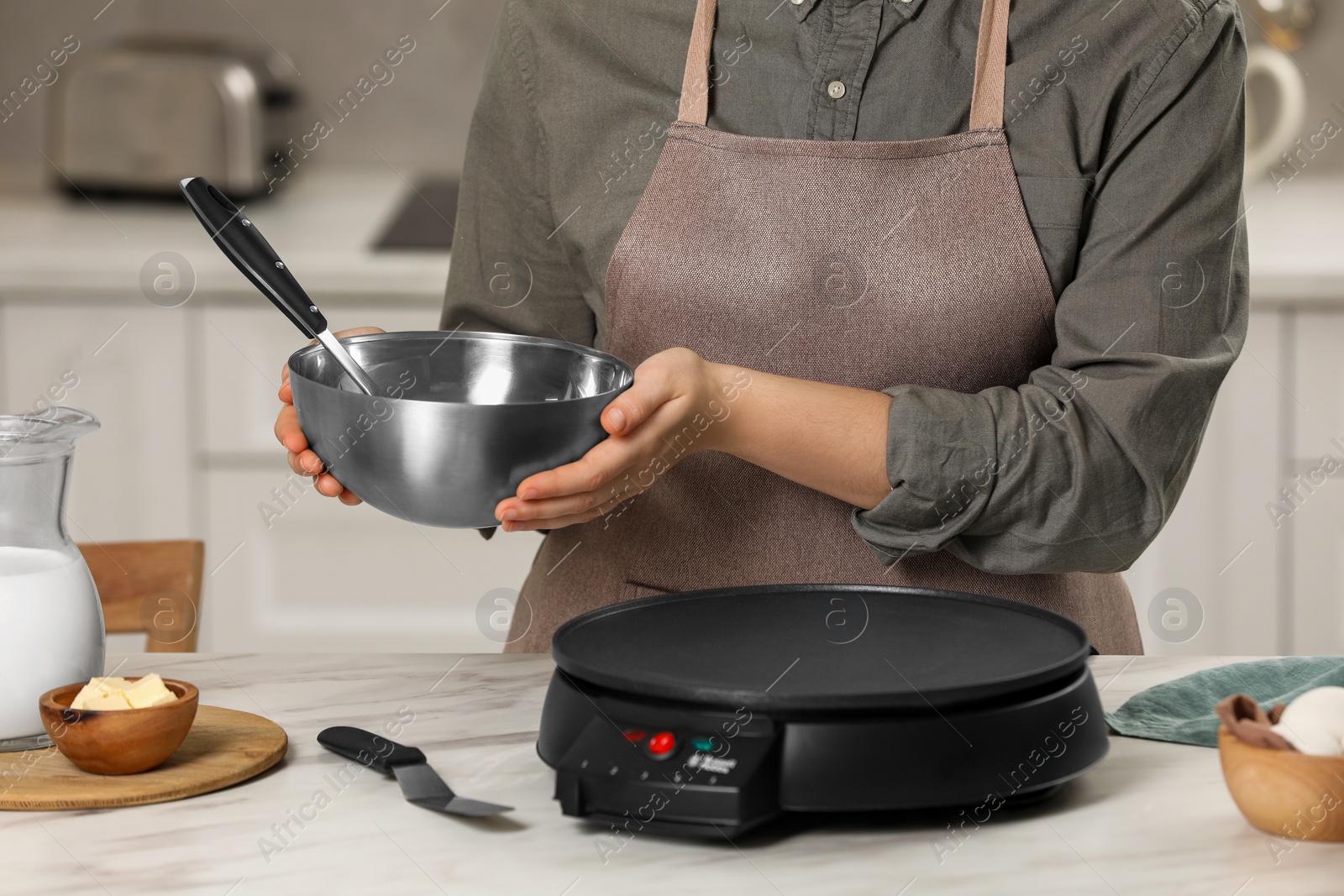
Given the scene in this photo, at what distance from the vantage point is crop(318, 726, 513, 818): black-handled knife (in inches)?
29.3

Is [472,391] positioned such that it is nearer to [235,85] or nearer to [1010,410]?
[1010,410]

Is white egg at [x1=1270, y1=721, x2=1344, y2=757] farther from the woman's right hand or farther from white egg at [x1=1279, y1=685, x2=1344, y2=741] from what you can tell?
the woman's right hand

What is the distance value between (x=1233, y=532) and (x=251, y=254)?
62.3 inches

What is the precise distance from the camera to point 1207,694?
91 centimetres

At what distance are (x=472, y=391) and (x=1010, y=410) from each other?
0.39 metres

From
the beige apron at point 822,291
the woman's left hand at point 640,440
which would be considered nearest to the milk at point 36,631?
the woman's left hand at point 640,440

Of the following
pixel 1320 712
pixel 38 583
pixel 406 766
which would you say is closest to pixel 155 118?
pixel 38 583

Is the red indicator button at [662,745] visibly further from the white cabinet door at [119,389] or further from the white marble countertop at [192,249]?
the white cabinet door at [119,389]

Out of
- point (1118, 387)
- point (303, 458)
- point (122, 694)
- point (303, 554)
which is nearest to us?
point (122, 694)

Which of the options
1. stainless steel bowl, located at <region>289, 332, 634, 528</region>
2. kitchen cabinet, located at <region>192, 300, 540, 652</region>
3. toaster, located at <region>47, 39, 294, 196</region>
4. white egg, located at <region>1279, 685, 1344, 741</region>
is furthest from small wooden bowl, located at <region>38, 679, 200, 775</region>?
toaster, located at <region>47, 39, 294, 196</region>

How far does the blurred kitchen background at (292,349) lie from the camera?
2.01 metres

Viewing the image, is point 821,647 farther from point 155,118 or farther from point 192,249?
point 155,118

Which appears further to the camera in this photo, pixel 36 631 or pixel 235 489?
pixel 235 489

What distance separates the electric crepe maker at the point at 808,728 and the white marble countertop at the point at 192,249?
4.33 feet
